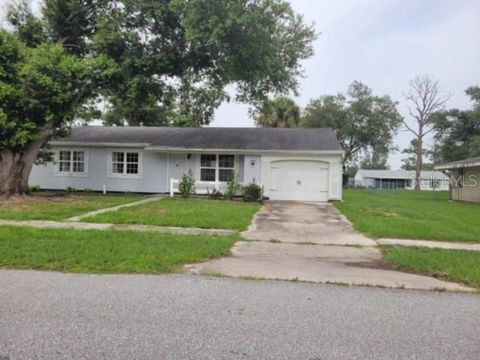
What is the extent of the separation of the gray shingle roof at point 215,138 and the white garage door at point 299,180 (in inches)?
32.6

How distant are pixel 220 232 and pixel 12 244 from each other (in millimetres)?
4461

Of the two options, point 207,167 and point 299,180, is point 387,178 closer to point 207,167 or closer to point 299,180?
point 299,180

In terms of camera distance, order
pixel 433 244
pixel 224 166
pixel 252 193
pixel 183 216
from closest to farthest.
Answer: pixel 433 244 < pixel 183 216 < pixel 252 193 < pixel 224 166

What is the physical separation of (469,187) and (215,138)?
1611cm

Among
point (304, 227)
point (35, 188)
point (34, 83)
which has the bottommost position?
point (304, 227)

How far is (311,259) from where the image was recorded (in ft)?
23.9

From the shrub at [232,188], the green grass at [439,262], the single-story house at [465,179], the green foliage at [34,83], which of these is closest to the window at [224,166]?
the shrub at [232,188]

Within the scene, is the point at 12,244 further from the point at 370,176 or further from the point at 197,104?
the point at 370,176

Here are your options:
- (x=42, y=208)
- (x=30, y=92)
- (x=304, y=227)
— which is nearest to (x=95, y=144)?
(x=30, y=92)

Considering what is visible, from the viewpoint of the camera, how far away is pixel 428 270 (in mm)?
6512

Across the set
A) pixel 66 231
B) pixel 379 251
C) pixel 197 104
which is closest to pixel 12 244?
pixel 66 231

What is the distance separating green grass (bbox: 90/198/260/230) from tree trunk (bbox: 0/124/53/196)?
5.33 meters

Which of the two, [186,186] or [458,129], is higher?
[458,129]

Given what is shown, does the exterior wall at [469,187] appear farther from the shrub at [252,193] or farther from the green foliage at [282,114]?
the shrub at [252,193]
